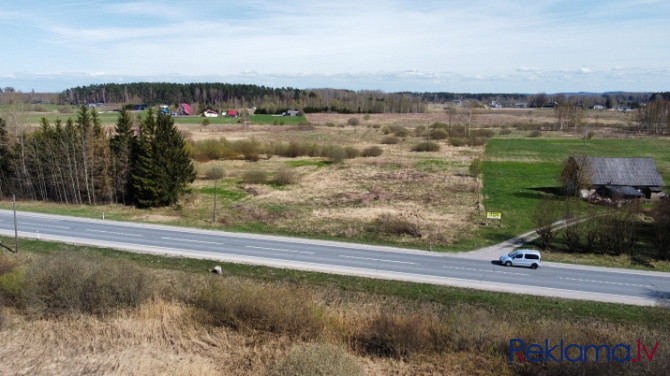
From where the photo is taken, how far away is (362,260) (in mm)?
32875

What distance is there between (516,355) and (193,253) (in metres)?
22.3

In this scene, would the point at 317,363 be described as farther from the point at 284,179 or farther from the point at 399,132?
the point at 399,132

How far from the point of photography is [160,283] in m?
27.5

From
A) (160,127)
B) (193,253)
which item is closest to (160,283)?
(193,253)

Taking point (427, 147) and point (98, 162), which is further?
point (427, 147)

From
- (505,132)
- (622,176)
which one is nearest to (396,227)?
(622,176)

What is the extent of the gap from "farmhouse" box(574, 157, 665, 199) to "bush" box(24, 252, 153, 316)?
4581 cm

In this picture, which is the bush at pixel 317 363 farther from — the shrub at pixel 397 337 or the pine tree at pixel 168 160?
the pine tree at pixel 168 160

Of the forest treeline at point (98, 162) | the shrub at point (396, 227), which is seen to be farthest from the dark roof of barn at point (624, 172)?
the forest treeline at point (98, 162)

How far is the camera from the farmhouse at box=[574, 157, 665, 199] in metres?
51.7

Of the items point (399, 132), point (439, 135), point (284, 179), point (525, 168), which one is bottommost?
point (525, 168)

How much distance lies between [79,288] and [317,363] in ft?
47.4

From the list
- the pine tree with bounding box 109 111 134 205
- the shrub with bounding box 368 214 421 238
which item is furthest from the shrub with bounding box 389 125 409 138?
the shrub with bounding box 368 214 421 238

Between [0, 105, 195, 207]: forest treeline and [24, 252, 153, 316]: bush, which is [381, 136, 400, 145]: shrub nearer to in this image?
[0, 105, 195, 207]: forest treeline
